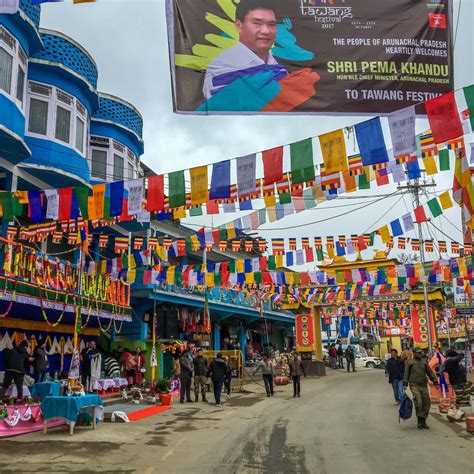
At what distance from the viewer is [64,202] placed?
12352 millimetres

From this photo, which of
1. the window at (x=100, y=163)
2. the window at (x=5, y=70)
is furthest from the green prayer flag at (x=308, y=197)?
the window at (x=100, y=163)

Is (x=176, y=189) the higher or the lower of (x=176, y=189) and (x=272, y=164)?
the lower

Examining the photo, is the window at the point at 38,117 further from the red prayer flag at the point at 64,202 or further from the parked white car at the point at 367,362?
the parked white car at the point at 367,362

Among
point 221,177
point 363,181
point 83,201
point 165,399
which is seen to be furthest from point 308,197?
point 165,399

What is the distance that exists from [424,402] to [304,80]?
308 inches

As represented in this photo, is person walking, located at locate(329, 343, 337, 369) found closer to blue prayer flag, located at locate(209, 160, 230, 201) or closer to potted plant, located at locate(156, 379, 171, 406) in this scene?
potted plant, located at locate(156, 379, 171, 406)

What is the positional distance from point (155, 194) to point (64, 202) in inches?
92.5

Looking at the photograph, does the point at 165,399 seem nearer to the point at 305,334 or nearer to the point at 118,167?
the point at 118,167

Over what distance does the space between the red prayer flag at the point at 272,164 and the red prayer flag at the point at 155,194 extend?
2372mm

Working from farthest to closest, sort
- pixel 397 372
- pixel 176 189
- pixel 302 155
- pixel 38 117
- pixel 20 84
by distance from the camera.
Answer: pixel 38 117, pixel 397 372, pixel 20 84, pixel 176 189, pixel 302 155

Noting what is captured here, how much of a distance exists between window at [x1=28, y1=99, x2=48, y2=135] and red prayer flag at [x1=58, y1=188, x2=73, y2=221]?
574 cm

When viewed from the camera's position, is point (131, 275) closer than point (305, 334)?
Yes

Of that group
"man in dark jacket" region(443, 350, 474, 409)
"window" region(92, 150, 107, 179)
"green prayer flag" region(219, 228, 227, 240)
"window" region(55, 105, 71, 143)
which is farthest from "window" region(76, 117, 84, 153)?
"man in dark jacket" region(443, 350, 474, 409)

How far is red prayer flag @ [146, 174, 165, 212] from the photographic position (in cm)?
1151
